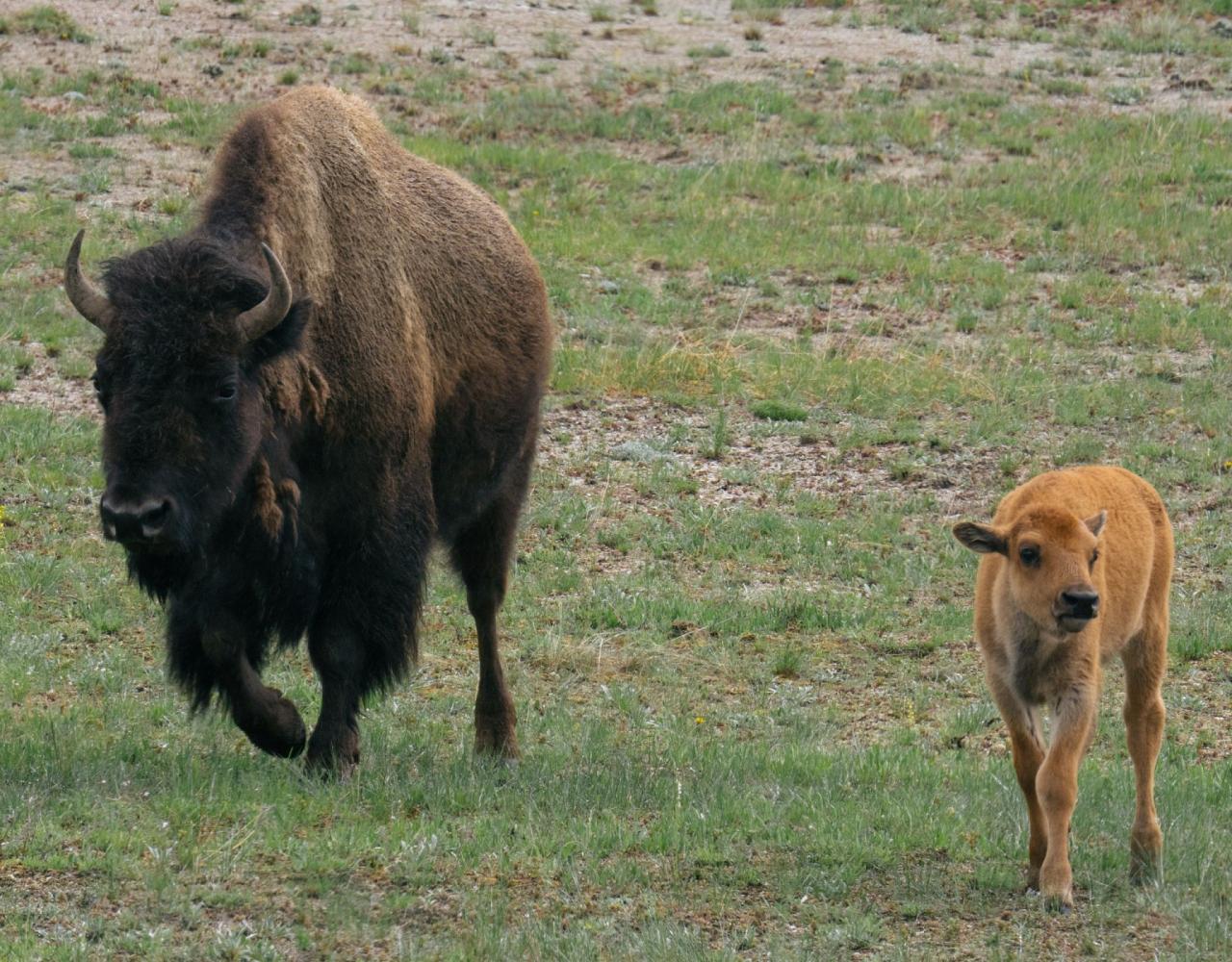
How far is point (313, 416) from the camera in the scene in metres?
7.78

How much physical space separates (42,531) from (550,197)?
8729 millimetres

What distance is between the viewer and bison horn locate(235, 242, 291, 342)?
7223 millimetres

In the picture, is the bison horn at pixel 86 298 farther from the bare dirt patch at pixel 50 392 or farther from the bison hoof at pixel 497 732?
the bare dirt patch at pixel 50 392

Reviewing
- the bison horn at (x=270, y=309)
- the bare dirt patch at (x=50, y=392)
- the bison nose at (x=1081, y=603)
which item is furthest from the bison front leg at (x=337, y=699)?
the bare dirt patch at (x=50, y=392)

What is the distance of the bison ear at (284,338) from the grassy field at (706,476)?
1714 millimetres

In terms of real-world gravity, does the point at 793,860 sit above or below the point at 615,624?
above

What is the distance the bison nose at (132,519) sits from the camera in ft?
21.6

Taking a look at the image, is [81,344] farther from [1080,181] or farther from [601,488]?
[1080,181]

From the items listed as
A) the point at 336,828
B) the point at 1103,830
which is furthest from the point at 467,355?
the point at 1103,830

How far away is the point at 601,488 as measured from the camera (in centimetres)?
1305

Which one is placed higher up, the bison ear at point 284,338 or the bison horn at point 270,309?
the bison horn at point 270,309

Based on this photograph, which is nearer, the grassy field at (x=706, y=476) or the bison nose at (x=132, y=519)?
the grassy field at (x=706, y=476)

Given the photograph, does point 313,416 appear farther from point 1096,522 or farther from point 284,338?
point 1096,522

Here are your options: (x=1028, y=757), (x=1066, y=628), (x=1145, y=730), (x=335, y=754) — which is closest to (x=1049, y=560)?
(x=1066, y=628)
